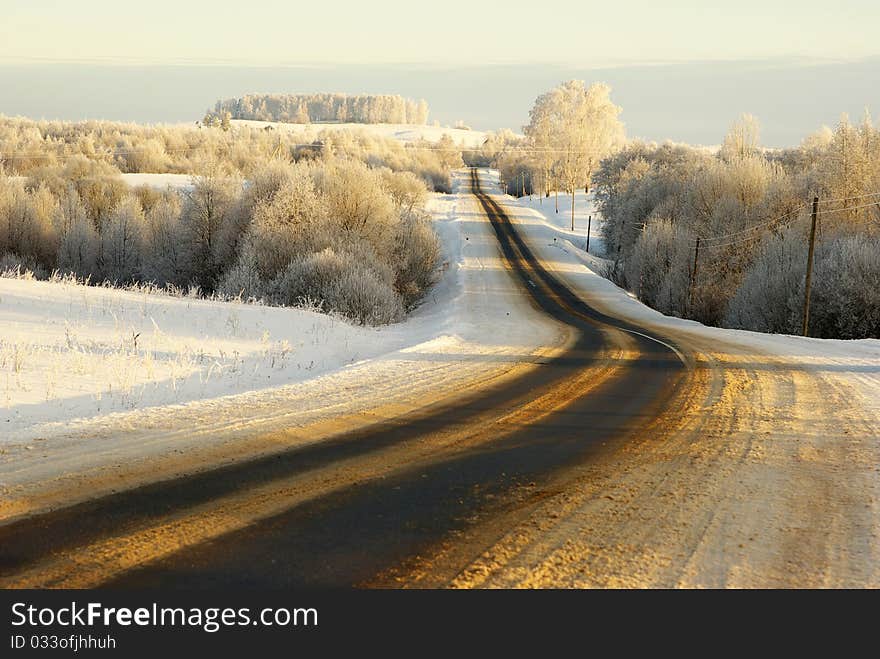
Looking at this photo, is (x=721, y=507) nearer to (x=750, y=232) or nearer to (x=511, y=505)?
(x=511, y=505)

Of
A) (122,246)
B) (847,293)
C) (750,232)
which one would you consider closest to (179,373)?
(847,293)

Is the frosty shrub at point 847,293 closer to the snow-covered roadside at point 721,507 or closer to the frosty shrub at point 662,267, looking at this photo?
the frosty shrub at point 662,267

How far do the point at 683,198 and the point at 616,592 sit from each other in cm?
5842

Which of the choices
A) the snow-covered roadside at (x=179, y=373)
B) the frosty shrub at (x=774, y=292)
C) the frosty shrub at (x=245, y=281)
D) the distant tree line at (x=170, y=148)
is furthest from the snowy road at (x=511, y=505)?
the distant tree line at (x=170, y=148)

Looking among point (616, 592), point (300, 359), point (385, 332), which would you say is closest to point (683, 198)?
point (385, 332)

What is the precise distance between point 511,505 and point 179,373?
7194mm

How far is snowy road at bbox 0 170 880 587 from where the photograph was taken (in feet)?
15.6

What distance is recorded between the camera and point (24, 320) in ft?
47.6

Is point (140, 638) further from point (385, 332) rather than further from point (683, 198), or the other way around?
point (683, 198)

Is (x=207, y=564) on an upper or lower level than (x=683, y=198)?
lower

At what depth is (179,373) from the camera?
11758 millimetres

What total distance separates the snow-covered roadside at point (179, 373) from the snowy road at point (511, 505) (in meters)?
0.55

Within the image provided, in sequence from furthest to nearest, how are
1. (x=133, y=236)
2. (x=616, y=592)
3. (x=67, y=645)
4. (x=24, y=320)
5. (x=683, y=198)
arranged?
(x=683, y=198) < (x=133, y=236) < (x=24, y=320) < (x=616, y=592) < (x=67, y=645)

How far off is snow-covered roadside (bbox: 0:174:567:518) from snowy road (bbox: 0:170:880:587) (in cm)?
55
